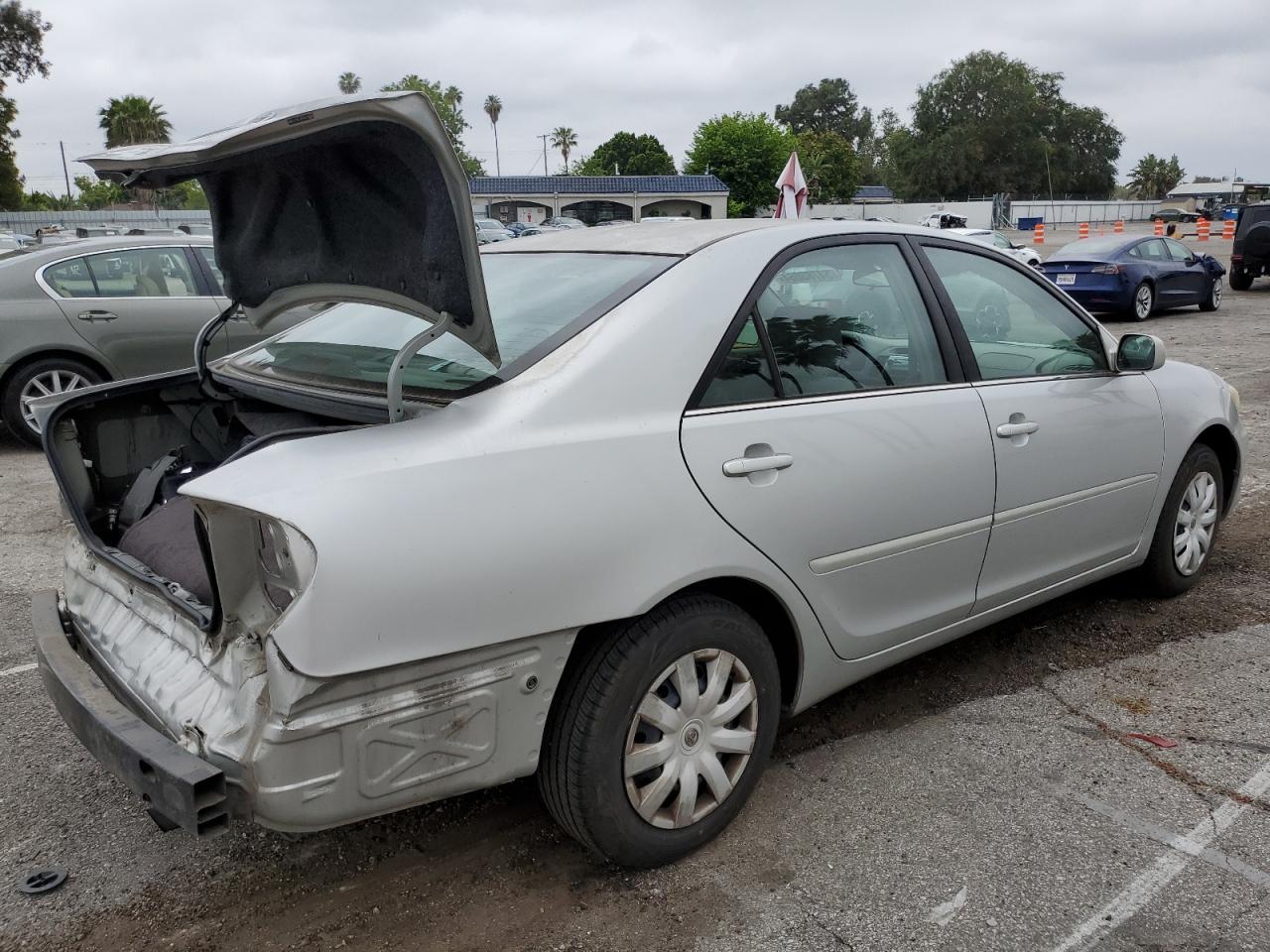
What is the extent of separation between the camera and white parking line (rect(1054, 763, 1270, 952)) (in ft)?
7.91

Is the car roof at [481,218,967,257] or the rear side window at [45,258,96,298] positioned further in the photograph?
the rear side window at [45,258,96,298]

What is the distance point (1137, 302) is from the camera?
16219 millimetres

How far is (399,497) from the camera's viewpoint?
209 cm

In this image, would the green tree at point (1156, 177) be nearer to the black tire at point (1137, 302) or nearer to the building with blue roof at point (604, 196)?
the building with blue roof at point (604, 196)

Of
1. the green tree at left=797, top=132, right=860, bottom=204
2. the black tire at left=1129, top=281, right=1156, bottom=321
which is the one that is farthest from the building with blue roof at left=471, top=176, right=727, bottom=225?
the black tire at left=1129, top=281, right=1156, bottom=321

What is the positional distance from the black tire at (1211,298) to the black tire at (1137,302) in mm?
1419

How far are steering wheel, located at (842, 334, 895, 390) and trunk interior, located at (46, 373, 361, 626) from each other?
4.77ft

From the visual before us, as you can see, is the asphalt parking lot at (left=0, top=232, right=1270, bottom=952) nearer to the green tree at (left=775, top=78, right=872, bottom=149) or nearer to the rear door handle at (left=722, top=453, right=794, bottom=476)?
the rear door handle at (left=722, top=453, right=794, bottom=476)

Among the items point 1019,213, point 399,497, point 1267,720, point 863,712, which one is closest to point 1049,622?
point 1267,720

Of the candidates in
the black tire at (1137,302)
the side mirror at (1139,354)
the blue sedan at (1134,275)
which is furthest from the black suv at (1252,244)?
the side mirror at (1139,354)

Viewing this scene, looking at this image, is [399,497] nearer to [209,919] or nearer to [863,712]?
[209,919]

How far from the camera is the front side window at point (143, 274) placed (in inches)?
302

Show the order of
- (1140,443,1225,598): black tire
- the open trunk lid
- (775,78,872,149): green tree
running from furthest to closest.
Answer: (775,78,872,149): green tree
(1140,443,1225,598): black tire
the open trunk lid

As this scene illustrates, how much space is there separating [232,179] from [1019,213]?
248ft
